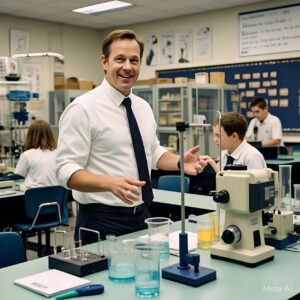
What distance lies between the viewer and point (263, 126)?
6805 millimetres

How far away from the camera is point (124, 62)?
6.93ft

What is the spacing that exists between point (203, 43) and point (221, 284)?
6.70 m

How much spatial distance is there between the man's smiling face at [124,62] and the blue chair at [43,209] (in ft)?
6.26

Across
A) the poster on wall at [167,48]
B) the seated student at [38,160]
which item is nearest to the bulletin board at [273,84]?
the poster on wall at [167,48]

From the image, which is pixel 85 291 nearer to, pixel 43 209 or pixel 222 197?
pixel 222 197

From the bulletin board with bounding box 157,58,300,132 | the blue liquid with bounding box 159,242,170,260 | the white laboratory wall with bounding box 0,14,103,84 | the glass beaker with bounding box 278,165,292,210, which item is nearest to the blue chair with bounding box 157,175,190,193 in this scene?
the glass beaker with bounding box 278,165,292,210

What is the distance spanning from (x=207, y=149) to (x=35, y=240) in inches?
116

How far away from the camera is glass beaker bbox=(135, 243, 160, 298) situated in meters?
1.47

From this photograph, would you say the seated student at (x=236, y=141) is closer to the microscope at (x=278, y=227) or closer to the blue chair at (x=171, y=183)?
the blue chair at (x=171, y=183)

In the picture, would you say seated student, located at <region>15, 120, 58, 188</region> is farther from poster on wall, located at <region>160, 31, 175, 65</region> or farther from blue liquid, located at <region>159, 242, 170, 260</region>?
poster on wall, located at <region>160, 31, 175, 65</region>

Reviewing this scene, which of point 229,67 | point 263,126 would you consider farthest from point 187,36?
point 263,126

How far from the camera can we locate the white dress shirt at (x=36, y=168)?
166 inches

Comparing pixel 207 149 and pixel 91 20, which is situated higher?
pixel 91 20

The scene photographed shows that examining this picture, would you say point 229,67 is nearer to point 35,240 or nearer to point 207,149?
point 207,149
